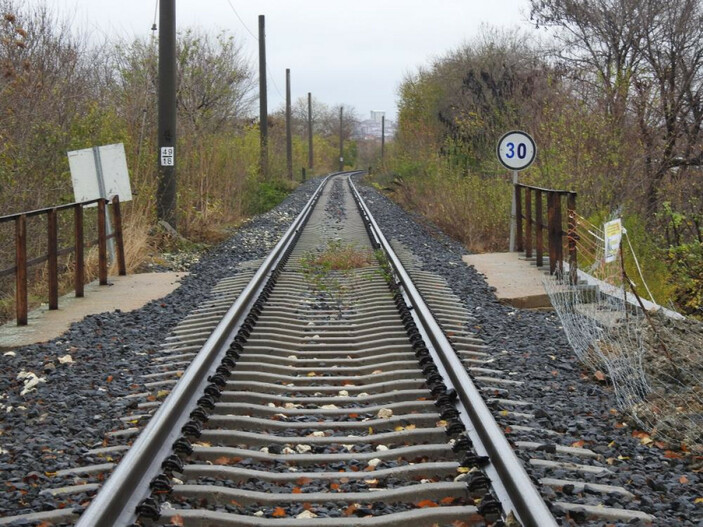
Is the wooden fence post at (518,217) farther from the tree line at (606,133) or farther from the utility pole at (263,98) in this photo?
the utility pole at (263,98)

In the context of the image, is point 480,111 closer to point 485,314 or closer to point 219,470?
point 485,314

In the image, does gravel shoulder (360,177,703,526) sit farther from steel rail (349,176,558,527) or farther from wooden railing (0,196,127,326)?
wooden railing (0,196,127,326)

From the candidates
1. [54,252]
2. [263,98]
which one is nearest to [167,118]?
[54,252]

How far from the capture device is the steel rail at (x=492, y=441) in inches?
142

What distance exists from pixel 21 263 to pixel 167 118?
8.06 m

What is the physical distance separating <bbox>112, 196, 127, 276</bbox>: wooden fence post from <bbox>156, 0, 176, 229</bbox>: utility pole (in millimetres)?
3523

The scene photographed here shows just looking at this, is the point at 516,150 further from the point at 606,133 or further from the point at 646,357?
the point at 646,357

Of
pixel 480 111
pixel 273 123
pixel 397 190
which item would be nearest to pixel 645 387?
pixel 480 111

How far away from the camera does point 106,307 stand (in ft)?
31.6

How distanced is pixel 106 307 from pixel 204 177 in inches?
419

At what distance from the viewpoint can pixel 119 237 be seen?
12086mm

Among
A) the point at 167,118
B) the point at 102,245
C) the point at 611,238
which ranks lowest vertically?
the point at 102,245

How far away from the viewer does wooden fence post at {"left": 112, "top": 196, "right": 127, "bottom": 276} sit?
39.2ft

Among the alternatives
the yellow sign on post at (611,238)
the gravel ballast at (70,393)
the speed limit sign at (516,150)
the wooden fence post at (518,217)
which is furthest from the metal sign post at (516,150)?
the yellow sign on post at (611,238)
